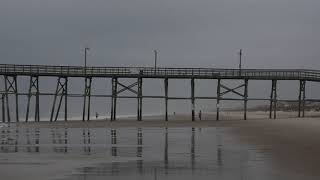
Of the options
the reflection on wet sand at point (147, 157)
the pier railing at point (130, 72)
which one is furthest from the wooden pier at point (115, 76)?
the reflection on wet sand at point (147, 157)

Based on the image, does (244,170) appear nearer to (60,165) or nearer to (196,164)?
(196,164)

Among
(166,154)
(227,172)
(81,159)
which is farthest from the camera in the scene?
(166,154)

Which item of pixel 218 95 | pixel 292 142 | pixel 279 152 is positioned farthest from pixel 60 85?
pixel 279 152

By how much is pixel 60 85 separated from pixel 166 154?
113 feet

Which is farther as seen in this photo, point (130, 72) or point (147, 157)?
point (130, 72)

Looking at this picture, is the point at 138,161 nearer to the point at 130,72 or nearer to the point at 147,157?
the point at 147,157

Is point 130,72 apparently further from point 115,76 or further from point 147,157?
point 147,157

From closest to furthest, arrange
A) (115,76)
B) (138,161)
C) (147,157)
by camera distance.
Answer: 1. (138,161)
2. (147,157)
3. (115,76)

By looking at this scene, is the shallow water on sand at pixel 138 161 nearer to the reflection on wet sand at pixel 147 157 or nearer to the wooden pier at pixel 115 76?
the reflection on wet sand at pixel 147 157

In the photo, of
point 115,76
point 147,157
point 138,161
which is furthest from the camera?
point 115,76

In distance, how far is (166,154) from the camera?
70.2ft

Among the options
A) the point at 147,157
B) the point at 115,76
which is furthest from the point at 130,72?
the point at 147,157

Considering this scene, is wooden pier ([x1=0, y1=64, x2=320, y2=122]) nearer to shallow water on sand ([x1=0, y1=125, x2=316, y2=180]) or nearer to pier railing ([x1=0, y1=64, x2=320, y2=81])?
pier railing ([x1=0, y1=64, x2=320, y2=81])

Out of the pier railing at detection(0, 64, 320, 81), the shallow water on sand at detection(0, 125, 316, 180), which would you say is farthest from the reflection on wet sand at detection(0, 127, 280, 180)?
the pier railing at detection(0, 64, 320, 81)
